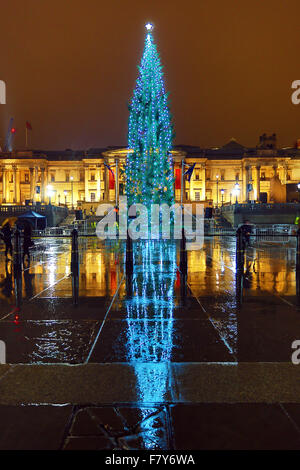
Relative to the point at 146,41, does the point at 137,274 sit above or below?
below

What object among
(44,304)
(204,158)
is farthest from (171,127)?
(204,158)

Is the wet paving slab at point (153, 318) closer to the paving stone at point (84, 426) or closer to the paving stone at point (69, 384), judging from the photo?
the paving stone at point (69, 384)

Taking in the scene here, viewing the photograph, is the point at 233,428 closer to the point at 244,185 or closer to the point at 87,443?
the point at 87,443

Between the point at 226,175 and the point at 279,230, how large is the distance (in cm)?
7518

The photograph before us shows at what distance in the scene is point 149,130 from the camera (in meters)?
35.3

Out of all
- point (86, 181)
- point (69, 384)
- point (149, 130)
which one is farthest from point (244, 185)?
point (69, 384)

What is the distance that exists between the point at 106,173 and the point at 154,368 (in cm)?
9667

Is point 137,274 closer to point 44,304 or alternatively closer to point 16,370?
point 44,304

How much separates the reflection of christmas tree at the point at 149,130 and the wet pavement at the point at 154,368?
2654 centimetres

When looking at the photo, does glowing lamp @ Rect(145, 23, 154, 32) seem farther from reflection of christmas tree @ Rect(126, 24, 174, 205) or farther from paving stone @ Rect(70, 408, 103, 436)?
paving stone @ Rect(70, 408, 103, 436)

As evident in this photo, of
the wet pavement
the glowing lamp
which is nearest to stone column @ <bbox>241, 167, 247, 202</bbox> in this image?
the glowing lamp
